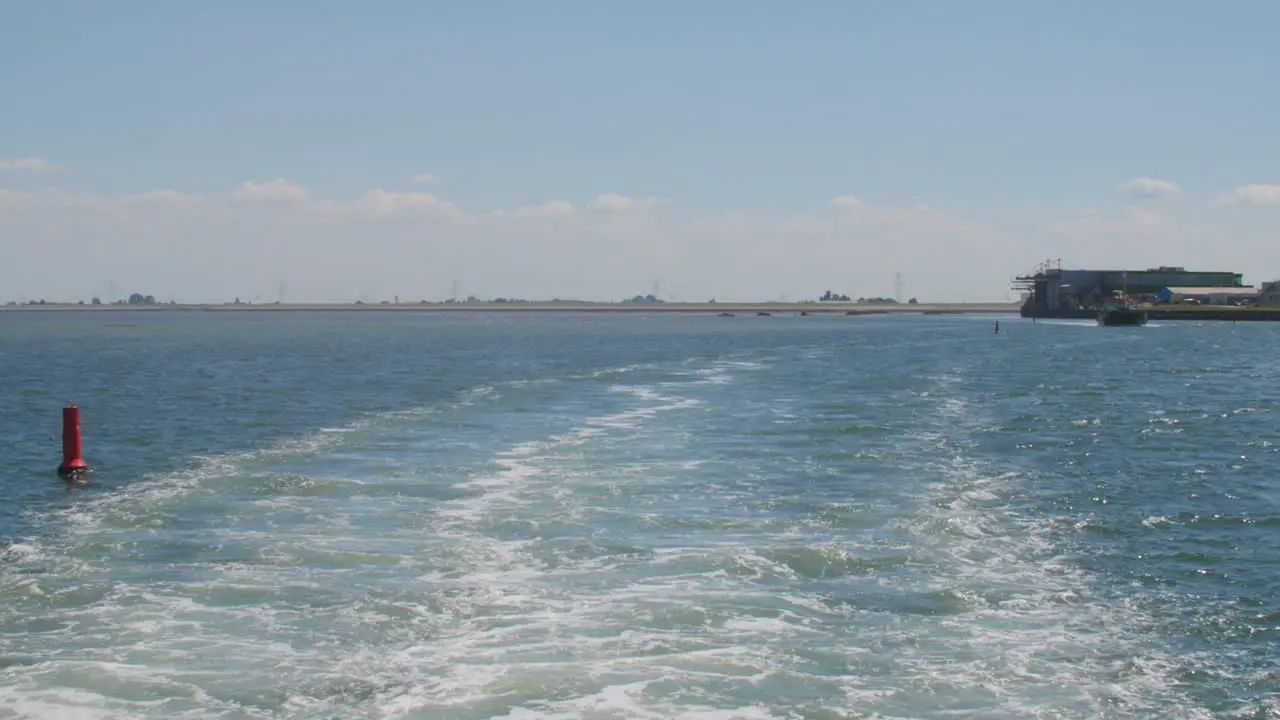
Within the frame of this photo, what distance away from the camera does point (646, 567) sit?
16.2m

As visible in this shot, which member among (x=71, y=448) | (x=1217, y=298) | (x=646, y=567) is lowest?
(x=646, y=567)

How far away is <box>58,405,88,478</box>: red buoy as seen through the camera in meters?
26.7

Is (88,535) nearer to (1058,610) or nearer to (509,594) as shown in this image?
(509,594)

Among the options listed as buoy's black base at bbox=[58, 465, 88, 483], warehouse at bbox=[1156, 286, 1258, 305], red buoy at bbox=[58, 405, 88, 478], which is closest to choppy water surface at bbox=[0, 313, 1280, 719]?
buoy's black base at bbox=[58, 465, 88, 483]

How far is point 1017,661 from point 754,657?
2679mm

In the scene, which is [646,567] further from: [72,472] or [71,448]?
[71,448]

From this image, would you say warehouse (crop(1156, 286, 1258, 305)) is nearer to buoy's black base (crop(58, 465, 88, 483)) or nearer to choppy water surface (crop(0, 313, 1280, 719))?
choppy water surface (crop(0, 313, 1280, 719))

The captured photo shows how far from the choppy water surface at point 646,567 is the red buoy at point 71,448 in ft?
2.15

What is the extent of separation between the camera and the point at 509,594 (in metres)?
14.8

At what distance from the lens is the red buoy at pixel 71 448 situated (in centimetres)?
2669

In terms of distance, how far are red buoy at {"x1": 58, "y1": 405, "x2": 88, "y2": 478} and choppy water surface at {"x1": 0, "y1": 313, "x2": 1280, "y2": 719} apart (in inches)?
25.9

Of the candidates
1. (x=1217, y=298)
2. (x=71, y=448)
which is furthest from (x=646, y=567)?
(x=1217, y=298)

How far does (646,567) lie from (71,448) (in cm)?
1679

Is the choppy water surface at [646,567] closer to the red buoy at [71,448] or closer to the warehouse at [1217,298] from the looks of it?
the red buoy at [71,448]
